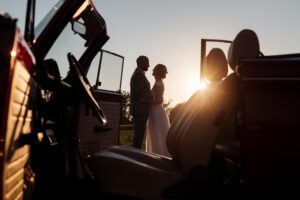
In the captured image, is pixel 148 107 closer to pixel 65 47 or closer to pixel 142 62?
pixel 142 62

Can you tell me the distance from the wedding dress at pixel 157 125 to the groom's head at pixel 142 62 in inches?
22.9

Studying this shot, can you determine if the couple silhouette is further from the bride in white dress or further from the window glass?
the window glass

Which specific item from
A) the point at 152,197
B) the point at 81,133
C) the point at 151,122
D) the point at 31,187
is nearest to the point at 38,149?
the point at 31,187

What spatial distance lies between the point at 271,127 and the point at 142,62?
14.7 feet

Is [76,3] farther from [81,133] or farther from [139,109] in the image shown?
[139,109]

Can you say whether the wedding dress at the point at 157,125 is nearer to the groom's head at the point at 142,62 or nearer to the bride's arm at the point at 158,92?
the bride's arm at the point at 158,92

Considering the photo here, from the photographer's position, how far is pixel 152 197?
2070mm

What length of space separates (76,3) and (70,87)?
22.1 inches

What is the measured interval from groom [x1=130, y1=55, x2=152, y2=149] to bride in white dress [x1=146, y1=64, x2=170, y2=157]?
0.42m

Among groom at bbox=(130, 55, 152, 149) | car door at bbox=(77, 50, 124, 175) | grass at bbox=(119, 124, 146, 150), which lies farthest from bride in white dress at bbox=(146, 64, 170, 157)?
grass at bbox=(119, 124, 146, 150)

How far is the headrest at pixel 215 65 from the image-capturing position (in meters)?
3.19

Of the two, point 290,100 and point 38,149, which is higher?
point 290,100

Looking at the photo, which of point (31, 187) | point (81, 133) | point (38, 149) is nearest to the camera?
point (31, 187)

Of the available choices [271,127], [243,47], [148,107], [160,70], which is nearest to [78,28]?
[243,47]
